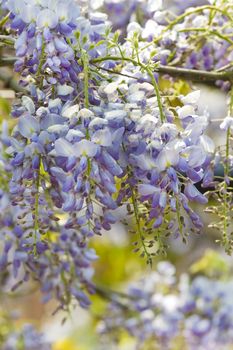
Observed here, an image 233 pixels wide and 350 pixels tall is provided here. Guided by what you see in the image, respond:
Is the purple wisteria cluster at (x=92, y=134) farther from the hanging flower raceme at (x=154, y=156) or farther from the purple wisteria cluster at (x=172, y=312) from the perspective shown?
the purple wisteria cluster at (x=172, y=312)

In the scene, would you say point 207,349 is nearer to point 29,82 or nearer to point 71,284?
point 71,284

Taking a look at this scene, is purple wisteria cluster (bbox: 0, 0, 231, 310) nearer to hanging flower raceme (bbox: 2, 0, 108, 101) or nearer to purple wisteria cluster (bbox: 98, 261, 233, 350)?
hanging flower raceme (bbox: 2, 0, 108, 101)

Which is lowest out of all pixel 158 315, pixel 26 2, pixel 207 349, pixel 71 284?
pixel 207 349

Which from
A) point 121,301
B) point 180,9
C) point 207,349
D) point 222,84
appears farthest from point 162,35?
point 207,349

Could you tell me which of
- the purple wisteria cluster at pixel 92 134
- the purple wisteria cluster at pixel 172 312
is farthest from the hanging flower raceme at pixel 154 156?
the purple wisteria cluster at pixel 172 312

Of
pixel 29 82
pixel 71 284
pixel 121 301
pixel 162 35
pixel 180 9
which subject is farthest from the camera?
pixel 121 301

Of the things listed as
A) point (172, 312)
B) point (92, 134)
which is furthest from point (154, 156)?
point (172, 312)

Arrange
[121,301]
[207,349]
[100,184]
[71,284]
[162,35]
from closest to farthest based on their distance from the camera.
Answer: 1. [100,184]
2. [162,35]
3. [71,284]
4. [121,301]
5. [207,349]

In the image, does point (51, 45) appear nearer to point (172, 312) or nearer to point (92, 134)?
point (92, 134)

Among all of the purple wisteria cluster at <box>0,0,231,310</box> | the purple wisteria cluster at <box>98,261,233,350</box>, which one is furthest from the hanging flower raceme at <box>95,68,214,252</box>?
the purple wisteria cluster at <box>98,261,233,350</box>
